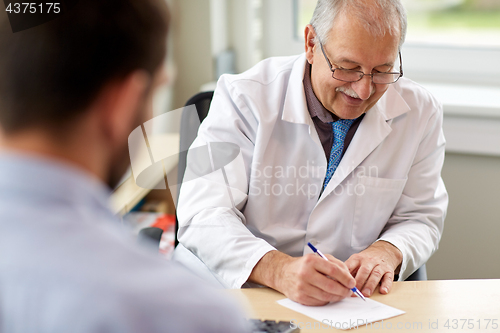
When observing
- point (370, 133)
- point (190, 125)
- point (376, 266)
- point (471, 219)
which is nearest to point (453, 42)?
point (471, 219)

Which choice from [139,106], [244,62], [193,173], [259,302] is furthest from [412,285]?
[244,62]

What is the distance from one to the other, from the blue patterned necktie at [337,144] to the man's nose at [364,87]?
0.52 ft

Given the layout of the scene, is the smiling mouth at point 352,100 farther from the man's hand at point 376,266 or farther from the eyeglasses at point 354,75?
the man's hand at point 376,266

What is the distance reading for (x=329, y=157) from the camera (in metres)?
1.40

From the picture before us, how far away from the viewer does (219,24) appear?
2.25 m

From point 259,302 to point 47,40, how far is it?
0.74 meters

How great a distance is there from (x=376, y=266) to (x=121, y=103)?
0.87 meters

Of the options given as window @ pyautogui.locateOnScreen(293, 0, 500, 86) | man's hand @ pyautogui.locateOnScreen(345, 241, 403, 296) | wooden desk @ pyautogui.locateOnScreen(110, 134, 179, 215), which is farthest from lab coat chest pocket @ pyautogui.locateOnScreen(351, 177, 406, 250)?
window @ pyautogui.locateOnScreen(293, 0, 500, 86)

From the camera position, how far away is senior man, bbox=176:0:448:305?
49.0 inches

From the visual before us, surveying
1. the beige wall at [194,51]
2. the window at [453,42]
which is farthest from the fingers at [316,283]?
the window at [453,42]

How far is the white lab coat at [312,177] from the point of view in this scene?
1371mm

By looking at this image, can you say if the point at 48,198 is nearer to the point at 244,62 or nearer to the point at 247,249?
the point at 247,249

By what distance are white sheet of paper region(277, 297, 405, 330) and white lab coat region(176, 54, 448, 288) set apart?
1.21 feet

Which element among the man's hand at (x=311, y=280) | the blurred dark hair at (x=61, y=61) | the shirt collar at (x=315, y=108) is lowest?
the man's hand at (x=311, y=280)
